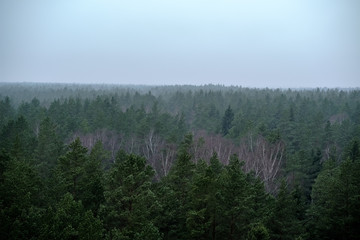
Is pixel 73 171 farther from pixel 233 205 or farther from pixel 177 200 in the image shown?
pixel 233 205

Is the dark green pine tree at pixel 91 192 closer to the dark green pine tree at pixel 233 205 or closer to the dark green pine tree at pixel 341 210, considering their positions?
the dark green pine tree at pixel 233 205

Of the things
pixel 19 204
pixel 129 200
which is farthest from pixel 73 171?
pixel 129 200

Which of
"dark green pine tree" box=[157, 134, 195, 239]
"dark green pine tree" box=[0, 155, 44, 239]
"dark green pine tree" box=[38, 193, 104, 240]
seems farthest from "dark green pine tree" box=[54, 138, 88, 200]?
"dark green pine tree" box=[157, 134, 195, 239]

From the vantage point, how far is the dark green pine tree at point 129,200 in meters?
17.0

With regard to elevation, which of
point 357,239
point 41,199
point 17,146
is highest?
point 17,146

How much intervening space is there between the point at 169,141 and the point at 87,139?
12885mm

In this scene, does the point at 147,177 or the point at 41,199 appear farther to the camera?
the point at 41,199

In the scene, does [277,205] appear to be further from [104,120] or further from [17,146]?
[104,120]

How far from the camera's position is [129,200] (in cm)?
1764

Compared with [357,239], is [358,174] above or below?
above

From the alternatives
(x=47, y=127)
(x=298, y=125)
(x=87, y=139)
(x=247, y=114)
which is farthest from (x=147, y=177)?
(x=247, y=114)

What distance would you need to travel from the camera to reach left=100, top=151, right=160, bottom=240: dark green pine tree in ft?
55.8

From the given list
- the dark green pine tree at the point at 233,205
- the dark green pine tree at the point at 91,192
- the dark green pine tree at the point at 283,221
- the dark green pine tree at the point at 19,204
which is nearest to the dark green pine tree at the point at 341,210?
the dark green pine tree at the point at 283,221

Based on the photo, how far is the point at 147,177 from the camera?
18609 mm
